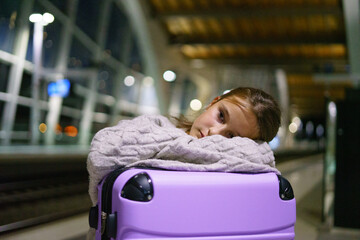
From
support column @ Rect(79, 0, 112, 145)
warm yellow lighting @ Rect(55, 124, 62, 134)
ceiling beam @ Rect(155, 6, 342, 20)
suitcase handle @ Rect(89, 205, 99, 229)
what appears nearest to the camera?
suitcase handle @ Rect(89, 205, 99, 229)

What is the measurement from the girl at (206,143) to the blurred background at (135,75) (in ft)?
5.13

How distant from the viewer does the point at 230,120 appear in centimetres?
182

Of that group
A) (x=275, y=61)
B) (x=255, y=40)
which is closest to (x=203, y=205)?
(x=255, y=40)

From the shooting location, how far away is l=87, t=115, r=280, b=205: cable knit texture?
160 cm

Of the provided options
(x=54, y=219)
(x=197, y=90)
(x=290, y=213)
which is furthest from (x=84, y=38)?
(x=197, y=90)

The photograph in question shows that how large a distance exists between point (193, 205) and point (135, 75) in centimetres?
2048

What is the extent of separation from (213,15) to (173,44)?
186 inches

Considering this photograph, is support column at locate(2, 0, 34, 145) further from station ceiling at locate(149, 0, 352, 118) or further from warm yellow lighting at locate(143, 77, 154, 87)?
warm yellow lighting at locate(143, 77, 154, 87)

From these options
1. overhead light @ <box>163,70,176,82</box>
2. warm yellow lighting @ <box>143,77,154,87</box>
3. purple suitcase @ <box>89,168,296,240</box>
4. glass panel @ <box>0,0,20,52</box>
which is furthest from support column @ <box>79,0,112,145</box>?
purple suitcase @ <box>89,168,296,240</box>

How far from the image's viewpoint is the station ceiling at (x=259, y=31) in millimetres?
16953

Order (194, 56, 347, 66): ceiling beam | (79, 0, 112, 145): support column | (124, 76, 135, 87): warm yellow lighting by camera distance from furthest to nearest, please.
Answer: (194, 56, 347, 66): ceiling beam → (124, 76, 135, 87): warm yellow lighting → (79, 0, 112, 145): support column

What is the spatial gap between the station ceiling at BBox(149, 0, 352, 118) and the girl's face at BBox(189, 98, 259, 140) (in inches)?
509

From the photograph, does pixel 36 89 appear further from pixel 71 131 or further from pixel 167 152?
pixel 167 152

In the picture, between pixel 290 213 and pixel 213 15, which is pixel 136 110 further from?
pixel 290 213
